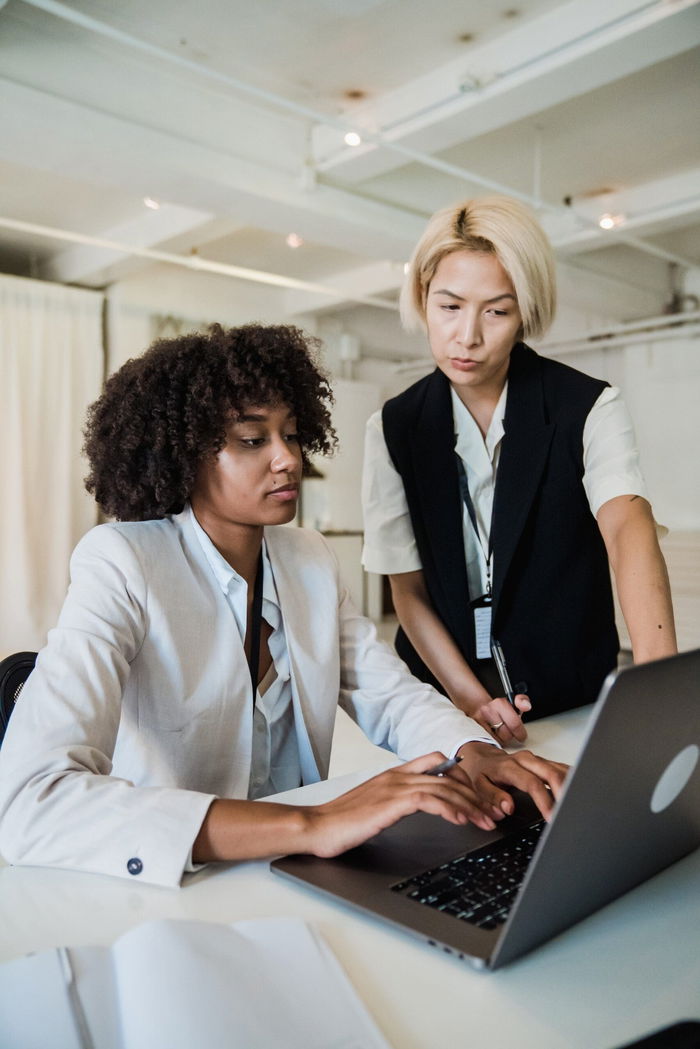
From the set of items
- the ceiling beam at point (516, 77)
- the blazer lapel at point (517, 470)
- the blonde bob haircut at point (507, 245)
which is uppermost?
the ceiling beam at point (516, 77)

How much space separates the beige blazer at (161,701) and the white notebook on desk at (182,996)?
20 centimetres

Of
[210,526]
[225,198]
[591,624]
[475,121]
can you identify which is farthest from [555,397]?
[225,198]

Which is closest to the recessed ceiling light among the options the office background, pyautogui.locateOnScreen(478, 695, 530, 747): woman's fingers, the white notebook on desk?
the office background

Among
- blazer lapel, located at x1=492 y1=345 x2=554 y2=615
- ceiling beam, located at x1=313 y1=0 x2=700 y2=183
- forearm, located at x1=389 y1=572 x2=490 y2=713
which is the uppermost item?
ceiling beam, located at x1=313 y1=0 x2=700 y2=183

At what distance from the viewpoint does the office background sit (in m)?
3.77

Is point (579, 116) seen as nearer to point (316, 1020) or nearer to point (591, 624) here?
point (591, 624)

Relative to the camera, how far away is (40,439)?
7238 mm

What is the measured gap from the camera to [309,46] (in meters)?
4.05

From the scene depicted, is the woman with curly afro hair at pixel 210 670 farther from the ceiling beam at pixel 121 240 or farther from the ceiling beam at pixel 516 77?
the ceiling beam at pixel 121 240

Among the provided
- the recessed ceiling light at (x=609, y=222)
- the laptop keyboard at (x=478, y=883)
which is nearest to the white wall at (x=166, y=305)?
the recessed ceiling light at (x=609, y=222)

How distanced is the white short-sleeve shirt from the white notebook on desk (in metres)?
1.18

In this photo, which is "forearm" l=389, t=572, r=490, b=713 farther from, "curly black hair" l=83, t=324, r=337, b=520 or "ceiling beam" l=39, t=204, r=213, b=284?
"ceiling beam" l=39, t=204, r=213, b=284

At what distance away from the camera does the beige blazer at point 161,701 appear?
3.24ft

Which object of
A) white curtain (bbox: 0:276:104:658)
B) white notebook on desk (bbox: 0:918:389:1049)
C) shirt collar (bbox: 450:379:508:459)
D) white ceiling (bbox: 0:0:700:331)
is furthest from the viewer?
white curtain (bbox: 0:276:104:658)
